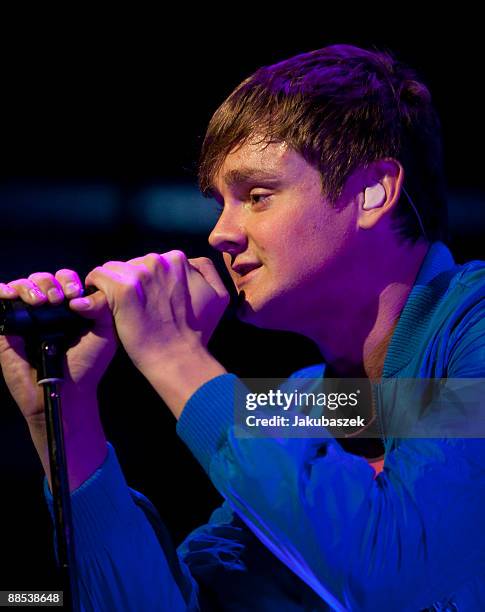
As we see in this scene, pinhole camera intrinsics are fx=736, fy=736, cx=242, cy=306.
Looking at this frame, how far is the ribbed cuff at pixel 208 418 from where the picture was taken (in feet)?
3.24

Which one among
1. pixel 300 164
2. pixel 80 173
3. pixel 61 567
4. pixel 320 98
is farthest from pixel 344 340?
pixel 80 173

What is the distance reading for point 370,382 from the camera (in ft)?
5.17

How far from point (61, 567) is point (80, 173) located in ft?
4.41

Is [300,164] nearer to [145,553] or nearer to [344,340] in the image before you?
[344,340]

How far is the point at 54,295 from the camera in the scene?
1142 mm

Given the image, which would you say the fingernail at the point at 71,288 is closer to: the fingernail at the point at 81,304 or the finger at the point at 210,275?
the fingernail at the point at 81,304

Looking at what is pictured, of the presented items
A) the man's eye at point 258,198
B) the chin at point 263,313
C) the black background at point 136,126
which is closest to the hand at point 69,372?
the chin at point 263,313

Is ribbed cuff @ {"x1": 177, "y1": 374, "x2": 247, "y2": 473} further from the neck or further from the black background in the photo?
the black background

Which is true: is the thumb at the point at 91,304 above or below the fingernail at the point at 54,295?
below

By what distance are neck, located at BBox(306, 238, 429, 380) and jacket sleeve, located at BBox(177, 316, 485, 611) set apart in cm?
52

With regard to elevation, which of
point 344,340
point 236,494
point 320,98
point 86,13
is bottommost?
point 236,494

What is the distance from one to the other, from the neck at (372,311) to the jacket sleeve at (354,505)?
52cm

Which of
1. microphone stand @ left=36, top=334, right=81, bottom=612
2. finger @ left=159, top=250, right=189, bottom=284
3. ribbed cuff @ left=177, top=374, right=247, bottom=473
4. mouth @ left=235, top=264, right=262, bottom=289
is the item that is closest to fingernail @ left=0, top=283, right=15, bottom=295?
microphone stand @ left=36, top=334, right=81, bottom=612

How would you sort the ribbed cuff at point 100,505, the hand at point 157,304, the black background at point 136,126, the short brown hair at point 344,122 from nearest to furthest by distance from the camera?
the hand at point 157,304 < the ribbed cuff at point 100,505 < the short brown hair at point 344,122 < the black background at point 136,126
